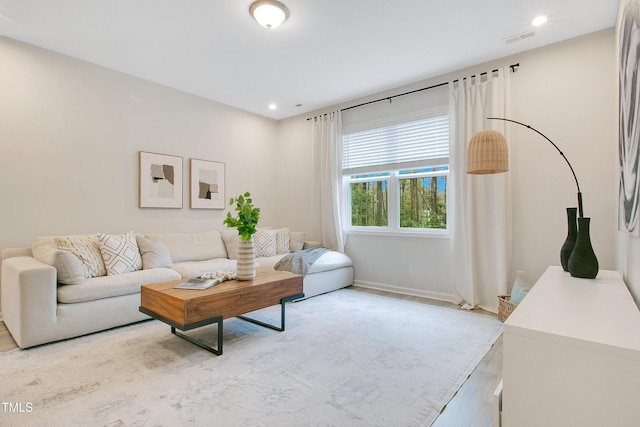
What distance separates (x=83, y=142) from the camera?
3.67 metres

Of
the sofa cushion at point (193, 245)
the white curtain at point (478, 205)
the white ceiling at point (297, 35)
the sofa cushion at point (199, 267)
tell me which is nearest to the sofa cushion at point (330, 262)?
the sofa cushion at point (199, 267)

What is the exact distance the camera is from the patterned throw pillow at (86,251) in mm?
3117

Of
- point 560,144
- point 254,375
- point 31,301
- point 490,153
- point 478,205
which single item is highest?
point 560,144

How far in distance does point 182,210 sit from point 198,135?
1.10 meters

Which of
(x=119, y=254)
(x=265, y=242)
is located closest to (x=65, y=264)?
(x=119, y=254)

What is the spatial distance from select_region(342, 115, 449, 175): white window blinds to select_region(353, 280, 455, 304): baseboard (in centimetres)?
163

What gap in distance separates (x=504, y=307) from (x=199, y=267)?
3217 millimetres

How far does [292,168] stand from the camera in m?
5.71

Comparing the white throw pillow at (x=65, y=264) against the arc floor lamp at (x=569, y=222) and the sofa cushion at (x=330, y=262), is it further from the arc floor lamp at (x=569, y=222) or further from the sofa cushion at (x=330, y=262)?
the arc floor lamp at (x=569, y=222)

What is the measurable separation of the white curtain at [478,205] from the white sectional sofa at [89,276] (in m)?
1.70

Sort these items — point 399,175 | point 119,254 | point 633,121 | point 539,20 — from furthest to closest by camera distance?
point 399,175 < point 119,254 < point 539,20 < point 633,121

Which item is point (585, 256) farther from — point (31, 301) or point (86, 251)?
point (86, 251)

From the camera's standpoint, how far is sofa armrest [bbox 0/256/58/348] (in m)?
2.51

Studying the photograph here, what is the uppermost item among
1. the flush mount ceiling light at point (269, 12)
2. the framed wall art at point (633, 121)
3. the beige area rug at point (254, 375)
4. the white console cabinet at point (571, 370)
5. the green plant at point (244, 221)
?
the flush mount ceiling light at point (269, 12)
